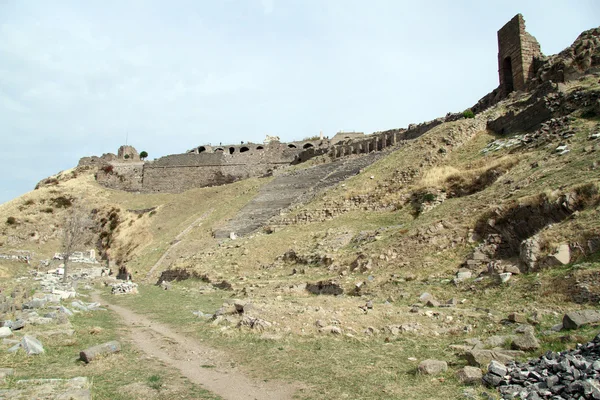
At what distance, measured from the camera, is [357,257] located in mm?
14117

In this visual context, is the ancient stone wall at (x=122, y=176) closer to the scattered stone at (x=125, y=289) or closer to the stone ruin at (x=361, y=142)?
the stone ruin at (x=361, y=142)

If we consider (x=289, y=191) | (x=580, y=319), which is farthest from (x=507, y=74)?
(x=580, y=319)

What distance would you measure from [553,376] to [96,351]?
6.38m

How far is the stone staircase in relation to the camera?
27266 mm

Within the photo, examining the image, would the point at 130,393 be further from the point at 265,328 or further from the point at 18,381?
the point at 265,328

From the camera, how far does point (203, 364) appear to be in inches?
275

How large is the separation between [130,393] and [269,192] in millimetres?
28516

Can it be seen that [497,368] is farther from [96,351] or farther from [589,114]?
[589,114]

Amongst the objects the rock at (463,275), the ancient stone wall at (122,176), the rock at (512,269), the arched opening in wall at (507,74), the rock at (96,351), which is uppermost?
the arched opening in wall at (507,74)

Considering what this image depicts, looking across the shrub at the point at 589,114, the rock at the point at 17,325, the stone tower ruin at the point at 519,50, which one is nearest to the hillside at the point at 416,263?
the shrub at the point at 589,114

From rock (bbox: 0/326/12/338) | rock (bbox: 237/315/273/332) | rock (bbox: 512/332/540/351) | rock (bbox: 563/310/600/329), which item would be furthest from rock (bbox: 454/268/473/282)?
rock (bbox: 0/326/12/338)

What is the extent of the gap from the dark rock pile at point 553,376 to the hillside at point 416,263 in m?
0.29

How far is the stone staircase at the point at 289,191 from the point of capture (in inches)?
1073

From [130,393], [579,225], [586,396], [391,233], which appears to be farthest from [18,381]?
[391,233]
